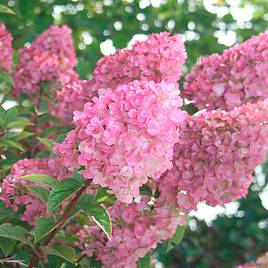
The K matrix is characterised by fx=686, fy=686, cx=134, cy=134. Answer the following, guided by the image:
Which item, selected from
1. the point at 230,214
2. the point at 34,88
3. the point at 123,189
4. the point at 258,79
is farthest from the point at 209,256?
the point at 123,189

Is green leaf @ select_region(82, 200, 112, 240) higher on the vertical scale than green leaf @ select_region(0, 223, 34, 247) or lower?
higher

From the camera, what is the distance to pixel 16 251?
5.40 feet

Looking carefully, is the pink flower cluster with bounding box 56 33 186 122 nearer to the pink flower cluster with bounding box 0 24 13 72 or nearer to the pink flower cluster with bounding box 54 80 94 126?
the pink flower cluster with bounding box 54 80 94 126

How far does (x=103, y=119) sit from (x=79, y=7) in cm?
196

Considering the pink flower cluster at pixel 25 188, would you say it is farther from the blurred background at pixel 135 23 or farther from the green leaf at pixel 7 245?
the blurred background at pixel 135 23

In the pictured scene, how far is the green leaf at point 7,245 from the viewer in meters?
1.53

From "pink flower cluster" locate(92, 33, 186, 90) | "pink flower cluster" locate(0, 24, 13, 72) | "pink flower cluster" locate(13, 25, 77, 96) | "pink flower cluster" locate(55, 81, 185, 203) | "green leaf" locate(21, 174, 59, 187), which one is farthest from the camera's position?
"pink flower cluster" locate(13, 25, 77, 96)

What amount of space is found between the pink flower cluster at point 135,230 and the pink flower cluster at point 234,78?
35cm

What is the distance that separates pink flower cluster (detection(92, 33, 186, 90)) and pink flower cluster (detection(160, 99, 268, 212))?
0.18 meters

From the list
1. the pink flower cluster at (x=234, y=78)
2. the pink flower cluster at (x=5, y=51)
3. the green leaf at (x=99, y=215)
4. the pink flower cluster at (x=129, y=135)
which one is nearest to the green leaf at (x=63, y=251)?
the green leaf at (x=99, y=215)

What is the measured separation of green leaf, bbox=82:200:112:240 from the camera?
1.32m

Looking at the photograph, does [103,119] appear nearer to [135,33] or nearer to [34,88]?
[34,88]

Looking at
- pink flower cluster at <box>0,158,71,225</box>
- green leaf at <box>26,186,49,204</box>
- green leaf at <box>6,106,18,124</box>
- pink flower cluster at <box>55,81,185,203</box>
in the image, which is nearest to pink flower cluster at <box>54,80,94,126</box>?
green leaf at <box>6,106,18,124</box>

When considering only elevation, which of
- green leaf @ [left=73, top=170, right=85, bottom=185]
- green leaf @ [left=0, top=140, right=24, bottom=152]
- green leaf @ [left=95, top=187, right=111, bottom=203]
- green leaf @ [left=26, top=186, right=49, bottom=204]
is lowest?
green leaf @ [left=0, top=140, right=24, bottom=152]
